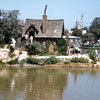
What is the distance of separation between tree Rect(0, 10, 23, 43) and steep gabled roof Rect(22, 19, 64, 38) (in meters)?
1.62

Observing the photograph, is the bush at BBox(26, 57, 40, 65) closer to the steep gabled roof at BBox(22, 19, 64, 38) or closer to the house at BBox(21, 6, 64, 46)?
the house at BBox(21, 6, 64, 46)

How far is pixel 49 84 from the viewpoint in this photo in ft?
71.6

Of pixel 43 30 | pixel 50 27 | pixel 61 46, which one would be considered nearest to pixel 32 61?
pixel 61 46

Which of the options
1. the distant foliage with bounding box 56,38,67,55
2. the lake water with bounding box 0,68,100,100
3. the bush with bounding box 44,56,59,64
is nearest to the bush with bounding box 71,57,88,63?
the lake water with bounding box 0,68,100,100

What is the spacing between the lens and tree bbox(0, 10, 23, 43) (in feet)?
127

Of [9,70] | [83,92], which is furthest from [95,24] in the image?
[83,92]

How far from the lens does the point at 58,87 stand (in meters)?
20.8

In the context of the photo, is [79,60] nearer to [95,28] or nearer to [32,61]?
[32,61]

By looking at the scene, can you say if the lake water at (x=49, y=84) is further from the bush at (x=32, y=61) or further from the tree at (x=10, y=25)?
the tree at (x=10, y=25)

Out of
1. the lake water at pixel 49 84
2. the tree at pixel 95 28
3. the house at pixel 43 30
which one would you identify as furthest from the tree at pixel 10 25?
the tree at pixel 95 28

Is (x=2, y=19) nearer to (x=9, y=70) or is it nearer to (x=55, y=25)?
(x=55, y=25)

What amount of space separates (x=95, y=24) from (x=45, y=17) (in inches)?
3227

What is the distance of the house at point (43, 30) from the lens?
37094 millimetres

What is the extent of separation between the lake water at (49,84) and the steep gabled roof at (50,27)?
7692mm
